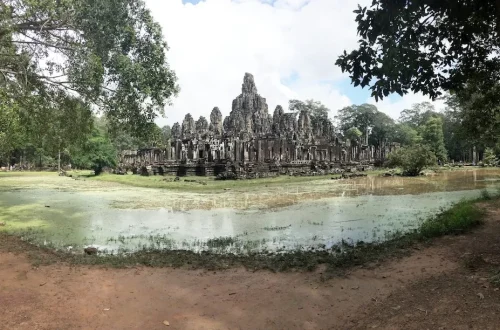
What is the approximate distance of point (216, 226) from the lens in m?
12.3

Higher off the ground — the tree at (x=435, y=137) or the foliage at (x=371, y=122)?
the foliage at (x=371, y=122)

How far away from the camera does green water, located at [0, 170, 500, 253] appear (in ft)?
32.9

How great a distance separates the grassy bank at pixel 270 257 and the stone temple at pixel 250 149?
22.7 m

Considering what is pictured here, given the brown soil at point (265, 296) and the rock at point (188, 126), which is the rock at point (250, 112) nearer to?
the rock at point (188, 126)

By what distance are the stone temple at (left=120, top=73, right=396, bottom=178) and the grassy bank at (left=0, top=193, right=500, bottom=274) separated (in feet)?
74.5

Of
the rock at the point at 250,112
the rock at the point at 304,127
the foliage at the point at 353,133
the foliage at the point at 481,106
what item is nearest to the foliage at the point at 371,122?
the foliage at the point at 353,133

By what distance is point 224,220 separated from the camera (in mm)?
13266

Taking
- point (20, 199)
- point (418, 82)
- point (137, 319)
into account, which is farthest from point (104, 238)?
point (20, 199)

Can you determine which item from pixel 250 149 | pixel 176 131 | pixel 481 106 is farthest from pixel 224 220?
pixel 176 131

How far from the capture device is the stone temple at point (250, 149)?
35.5 metres

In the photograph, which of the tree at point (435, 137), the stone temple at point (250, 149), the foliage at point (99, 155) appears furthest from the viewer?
the tree at point (435, 137)

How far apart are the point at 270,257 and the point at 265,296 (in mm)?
1982

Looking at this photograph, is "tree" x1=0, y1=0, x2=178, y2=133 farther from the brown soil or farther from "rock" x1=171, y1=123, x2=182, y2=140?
"rock" x1=171, y1=123, x2=182, y2=140

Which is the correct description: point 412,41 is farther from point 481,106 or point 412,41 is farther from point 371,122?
point 371,122
